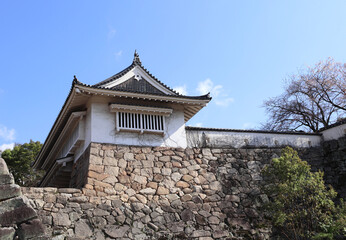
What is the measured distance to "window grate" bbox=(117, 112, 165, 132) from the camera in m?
12.1

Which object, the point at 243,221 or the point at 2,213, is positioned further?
the point at 243,221

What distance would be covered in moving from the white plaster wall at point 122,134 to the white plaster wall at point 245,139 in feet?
2.08

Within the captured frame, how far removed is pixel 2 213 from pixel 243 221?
8680 millimetres

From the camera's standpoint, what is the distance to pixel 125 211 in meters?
10.7

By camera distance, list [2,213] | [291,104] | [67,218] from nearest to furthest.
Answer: [2,213] → [67,218] → [291,104]

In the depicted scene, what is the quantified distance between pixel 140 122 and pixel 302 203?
6.16 metres

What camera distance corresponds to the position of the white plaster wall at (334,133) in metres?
13.9

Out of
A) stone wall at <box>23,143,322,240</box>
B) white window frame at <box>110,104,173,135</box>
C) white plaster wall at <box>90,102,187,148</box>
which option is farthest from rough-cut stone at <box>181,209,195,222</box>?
white window frame at <box>110,104,173,135</box>

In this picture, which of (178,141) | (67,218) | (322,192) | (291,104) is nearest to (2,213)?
(67,218)

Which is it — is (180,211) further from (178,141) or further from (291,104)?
(291,104)

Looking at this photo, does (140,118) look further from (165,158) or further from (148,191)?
(148,191)

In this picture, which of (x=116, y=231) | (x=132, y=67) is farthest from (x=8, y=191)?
(x=132, y=67)

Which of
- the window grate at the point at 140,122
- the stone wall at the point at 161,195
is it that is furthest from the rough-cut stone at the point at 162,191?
the window grate at the point at 140,122

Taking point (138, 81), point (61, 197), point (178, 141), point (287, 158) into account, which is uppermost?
point (138, 81)
